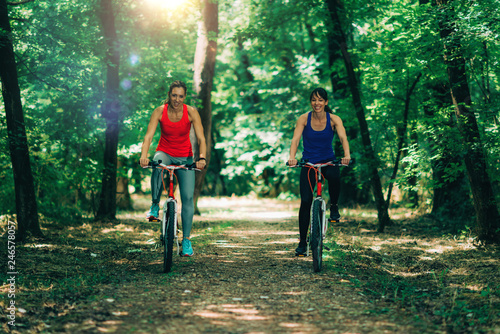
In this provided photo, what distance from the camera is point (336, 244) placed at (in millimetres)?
8859

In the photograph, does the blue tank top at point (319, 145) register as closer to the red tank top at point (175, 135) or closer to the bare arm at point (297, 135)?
the bare arm at point (297, 135)

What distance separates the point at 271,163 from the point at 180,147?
52.3ft

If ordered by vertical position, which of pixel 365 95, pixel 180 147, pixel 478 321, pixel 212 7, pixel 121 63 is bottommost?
pixel 478 321

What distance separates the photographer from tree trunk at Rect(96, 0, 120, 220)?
35.7 ft

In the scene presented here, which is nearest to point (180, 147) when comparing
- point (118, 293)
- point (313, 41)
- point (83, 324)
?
point (118, 293)

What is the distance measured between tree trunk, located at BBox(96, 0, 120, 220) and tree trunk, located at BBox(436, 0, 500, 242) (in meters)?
6.50

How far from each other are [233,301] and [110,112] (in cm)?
726

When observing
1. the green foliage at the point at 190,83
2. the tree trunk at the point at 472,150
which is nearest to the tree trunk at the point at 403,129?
the green foliage at the point at 190,83

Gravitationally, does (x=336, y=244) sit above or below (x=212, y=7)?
below

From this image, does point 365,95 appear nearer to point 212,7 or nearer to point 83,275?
point 212,7

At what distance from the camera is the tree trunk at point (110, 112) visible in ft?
35.7

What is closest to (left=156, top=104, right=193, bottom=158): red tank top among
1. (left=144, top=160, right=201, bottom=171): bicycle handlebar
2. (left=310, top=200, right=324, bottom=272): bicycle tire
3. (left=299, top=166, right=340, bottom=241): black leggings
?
(left=144, top=160, right=201, bottom=171): bicycle handlebar

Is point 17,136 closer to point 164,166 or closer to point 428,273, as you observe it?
point 164,166

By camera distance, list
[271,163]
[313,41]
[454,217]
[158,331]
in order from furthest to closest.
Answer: [271,163], [313,41], [454,217], [158,331]
